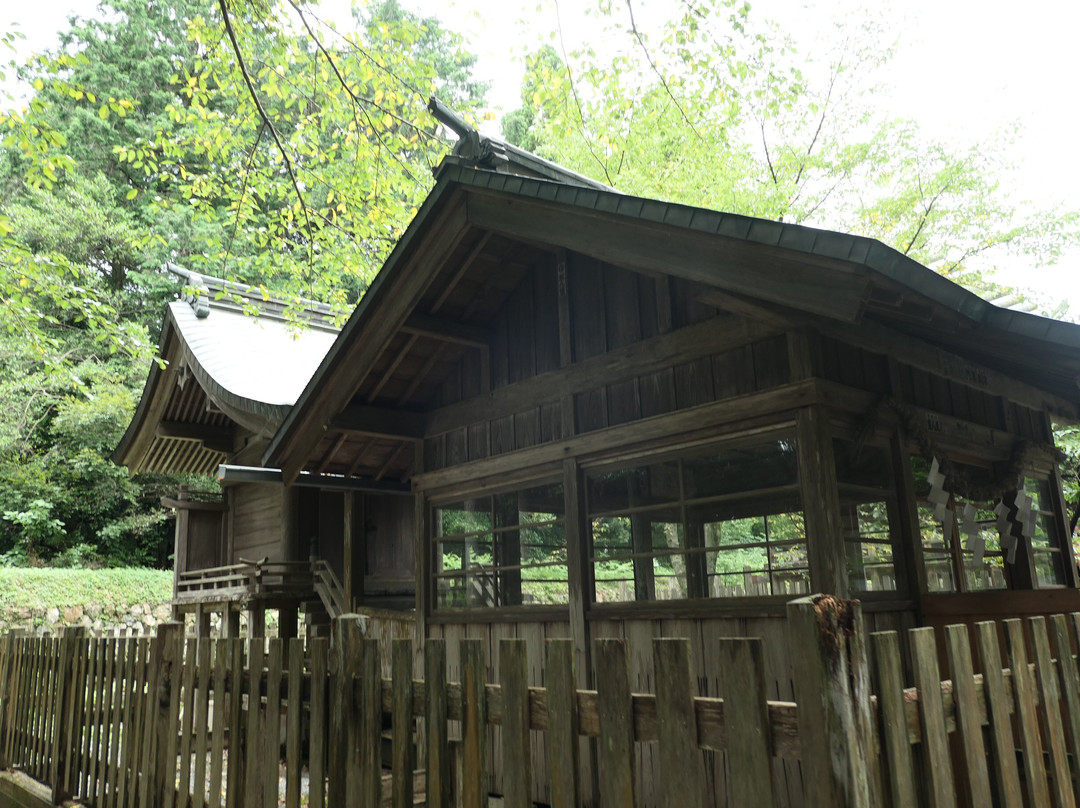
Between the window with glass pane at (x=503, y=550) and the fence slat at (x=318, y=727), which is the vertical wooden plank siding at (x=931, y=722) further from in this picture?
the window with glass pane at (x=503, y=550)

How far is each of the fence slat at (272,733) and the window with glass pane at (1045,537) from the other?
639cm

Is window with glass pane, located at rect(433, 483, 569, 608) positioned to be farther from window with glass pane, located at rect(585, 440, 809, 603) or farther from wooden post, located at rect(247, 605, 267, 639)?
wooden post, located at rect(247, 605, 267, 639)

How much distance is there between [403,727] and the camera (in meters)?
2.91

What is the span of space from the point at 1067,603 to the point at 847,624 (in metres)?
3.31

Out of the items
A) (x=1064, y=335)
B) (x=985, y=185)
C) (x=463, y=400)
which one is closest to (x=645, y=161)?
(x=985, y=185)

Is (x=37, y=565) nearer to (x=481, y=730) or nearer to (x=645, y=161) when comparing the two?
(x=645, y=161)

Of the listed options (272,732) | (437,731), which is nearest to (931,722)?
(437,731)

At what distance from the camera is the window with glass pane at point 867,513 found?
4898mm

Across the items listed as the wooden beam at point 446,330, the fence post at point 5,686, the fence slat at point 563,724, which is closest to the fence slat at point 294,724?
the fence slat at point 563,724

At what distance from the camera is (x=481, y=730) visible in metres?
2.68

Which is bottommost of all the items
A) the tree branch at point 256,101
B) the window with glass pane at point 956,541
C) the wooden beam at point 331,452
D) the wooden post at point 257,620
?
the wooden post at point 257,620

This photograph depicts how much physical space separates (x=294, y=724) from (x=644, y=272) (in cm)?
370

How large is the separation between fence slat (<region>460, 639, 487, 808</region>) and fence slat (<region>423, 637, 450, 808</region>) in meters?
0.09

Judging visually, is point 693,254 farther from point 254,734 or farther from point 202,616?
point 202,616
